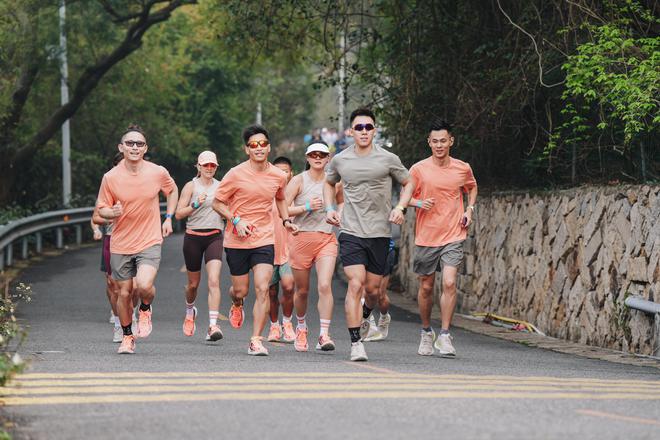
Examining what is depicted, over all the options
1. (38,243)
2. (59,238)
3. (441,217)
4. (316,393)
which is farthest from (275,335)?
(59,238)

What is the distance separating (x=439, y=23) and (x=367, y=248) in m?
8.04

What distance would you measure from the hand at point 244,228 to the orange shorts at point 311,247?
673mm

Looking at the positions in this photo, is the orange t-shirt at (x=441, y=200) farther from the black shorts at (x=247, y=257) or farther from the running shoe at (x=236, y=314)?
the running shoe at (x=236, y=314)

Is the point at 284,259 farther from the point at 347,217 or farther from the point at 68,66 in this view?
the point at 68,66

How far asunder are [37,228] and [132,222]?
594 inches

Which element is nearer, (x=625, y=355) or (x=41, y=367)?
(x=41, y=367)

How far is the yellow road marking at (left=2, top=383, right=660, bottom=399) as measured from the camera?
8.39 m

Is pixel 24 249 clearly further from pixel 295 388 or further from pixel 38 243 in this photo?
pixel 295 388

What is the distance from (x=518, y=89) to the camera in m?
16.1

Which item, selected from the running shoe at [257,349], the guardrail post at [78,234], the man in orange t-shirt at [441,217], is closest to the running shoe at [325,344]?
the running shoe at [257,349]

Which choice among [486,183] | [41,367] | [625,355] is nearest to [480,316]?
[486,183]

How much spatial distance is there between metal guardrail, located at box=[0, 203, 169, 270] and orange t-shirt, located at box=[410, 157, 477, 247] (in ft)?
35.2

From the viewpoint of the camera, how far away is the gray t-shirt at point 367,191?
36.7 ft

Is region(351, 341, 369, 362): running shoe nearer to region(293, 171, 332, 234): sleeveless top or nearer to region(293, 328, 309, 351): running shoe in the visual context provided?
region(293, 328, 309, 351): running shoe
